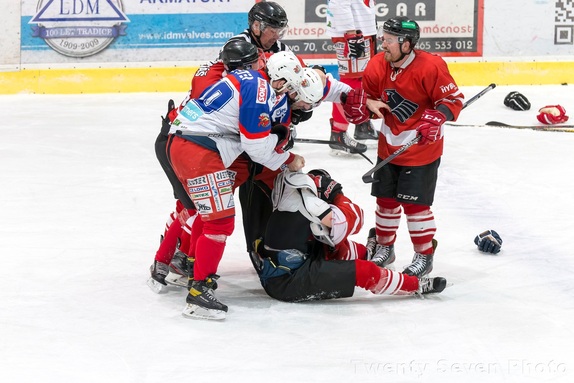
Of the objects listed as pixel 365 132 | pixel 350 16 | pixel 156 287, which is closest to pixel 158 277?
pixel 156 287

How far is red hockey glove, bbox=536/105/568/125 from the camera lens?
7395 mm

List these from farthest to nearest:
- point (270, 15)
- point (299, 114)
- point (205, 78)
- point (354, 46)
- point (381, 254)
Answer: point (354, 46) < point (270, 15) < point (205, 78) < point (381, 254) < point (299, 114)

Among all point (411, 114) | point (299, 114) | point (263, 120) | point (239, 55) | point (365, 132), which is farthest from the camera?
point (365, 132)

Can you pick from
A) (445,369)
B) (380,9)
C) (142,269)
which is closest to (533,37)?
(380,9)

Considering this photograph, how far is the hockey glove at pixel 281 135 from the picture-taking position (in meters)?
3.90

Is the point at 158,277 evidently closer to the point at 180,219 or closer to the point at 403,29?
the point at 180,219

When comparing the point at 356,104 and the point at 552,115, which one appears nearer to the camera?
the point at 356,104

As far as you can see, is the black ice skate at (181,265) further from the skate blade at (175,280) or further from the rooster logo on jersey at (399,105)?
the rooster logo on jersey at (399,105)

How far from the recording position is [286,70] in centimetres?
384

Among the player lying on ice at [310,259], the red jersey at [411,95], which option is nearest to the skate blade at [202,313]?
the player lying on ice at [310,259]

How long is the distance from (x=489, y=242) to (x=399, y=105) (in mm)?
903

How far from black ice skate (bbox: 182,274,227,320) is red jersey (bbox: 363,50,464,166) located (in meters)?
1.05

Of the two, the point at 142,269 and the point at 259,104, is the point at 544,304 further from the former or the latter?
the point at 142,269

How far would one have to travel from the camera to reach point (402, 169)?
4.30 metres
